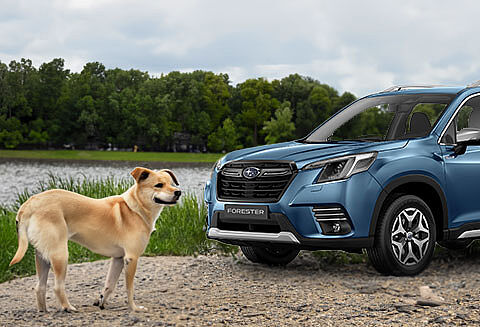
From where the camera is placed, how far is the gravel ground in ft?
20.1

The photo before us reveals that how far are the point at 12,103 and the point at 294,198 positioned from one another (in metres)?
84.3

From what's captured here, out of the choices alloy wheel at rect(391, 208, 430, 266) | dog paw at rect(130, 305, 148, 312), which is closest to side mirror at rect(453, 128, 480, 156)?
alloy wheel at rect(391, 208, 430, 266)

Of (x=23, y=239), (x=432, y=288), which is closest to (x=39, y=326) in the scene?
(x=23, y=239)

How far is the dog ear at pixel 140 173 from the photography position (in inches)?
236

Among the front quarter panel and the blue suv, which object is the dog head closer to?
the blue suv

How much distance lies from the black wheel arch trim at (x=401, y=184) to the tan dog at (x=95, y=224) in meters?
2.21

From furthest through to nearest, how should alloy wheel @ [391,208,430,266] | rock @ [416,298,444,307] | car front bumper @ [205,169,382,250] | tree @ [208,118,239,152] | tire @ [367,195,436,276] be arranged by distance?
tree @ [208,118,239,152], alloy wheel @ [391,208,430,266], tire @ [367,195,436,276], car front bumper @ [205,169,382,250], rock @ [416,298,444,307]

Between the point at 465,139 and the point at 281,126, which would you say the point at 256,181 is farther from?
the point at 281,126

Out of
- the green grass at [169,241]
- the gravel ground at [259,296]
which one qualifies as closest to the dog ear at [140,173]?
the gravel ground at [259,296]

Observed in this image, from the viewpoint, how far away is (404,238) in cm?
738

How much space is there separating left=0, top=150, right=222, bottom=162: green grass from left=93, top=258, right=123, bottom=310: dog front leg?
7115 cm

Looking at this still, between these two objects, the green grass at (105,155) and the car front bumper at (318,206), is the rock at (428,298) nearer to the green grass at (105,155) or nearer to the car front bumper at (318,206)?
the car front bumper at (318,206)

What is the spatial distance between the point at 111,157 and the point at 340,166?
7364cm

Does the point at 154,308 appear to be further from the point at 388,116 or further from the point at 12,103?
the point at 12,103
